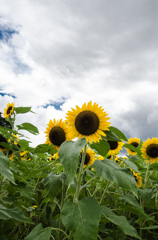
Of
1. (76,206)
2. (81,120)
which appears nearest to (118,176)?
(76,206)

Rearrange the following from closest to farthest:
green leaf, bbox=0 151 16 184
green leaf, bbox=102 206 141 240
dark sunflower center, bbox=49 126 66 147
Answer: green leaf, bbox=0 151 16 184 → green leaf, bbox=102 206 141 240 → dark sunflower center, bbox=49 126 66 147

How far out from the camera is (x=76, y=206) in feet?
4.66

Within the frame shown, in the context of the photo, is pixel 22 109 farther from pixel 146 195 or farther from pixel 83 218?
pixel 146 195

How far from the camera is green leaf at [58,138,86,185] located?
1177 millimetres

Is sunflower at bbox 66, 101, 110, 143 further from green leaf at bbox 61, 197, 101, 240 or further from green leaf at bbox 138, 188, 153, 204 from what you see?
green leaf at bbox 138, 188, 153, 204

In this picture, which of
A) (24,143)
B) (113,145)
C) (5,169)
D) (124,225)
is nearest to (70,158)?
(5,169)

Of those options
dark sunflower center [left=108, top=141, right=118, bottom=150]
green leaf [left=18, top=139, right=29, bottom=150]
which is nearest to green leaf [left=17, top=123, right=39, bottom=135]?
green leaf [left=18, top=139, right=29, bottom=150]

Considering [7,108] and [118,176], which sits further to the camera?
[7,108]

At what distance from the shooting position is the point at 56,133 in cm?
237

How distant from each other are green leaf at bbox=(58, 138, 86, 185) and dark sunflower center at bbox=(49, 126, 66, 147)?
1.01m

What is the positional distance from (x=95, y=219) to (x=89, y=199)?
0.19 metres

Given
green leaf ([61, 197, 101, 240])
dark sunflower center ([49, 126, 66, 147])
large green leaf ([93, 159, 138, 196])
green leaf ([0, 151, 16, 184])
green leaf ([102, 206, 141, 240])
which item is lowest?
green leaf ([102, 206, 141, 240])

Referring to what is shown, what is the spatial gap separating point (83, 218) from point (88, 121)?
3.18 ft

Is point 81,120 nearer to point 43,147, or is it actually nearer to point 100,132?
point 100,132
